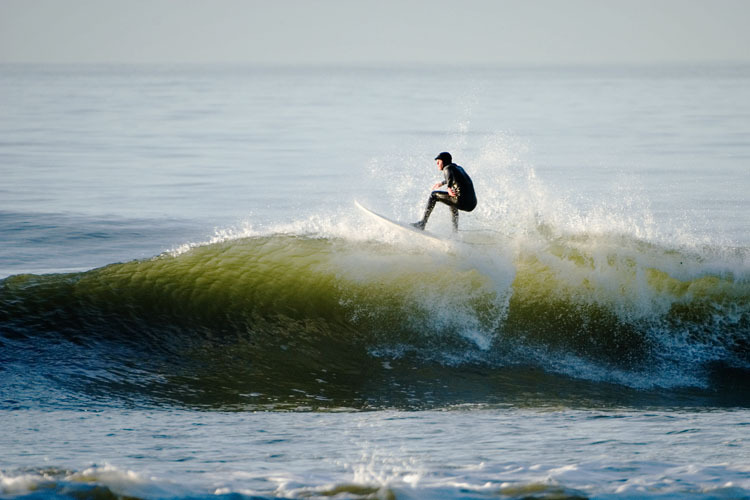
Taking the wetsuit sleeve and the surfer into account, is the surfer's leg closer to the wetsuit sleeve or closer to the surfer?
the surfer

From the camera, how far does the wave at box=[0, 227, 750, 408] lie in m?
9.14

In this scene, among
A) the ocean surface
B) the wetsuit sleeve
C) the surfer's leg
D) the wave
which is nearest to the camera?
the ocean surface

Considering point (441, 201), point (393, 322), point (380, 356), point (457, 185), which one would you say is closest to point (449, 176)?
point (457, 185)

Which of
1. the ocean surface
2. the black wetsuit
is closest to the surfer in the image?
the black wetsuit

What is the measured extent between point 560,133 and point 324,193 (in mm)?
19304

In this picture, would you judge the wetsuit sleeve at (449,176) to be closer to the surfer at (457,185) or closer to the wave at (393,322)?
the surfer at (457,185)

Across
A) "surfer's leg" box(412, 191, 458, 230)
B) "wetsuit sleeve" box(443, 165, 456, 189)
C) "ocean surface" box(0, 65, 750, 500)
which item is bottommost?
"ocean surface" box(0, 65, 750, 500)

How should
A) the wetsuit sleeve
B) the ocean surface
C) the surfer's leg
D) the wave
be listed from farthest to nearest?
1. the surfer's leg
2. the wetsuit sleeve
3. the wave
4. the ocean surface

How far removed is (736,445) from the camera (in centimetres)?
659

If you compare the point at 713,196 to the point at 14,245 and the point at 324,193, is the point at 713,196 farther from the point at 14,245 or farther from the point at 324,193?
the point at 14,245

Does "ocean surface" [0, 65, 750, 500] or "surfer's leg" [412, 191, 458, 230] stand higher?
"surfer's leg" [412, 191, 458, 230]

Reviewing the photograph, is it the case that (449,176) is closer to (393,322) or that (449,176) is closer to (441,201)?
(441,201)

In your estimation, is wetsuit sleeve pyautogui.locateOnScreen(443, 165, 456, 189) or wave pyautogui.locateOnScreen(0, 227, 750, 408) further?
wetsuit sleeve pyautogui.locateOnScreen(443, 165, 456, 189)

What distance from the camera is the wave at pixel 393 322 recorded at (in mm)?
9141
